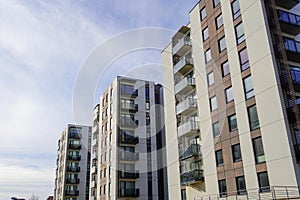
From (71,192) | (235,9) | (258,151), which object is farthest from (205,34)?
(71,192)

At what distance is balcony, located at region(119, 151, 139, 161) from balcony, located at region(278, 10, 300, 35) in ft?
86.8

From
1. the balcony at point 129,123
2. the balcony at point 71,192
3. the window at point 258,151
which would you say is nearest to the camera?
the window at point 258,151

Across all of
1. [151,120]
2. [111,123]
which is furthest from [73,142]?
[151,120]

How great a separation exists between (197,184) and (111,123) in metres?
22.2

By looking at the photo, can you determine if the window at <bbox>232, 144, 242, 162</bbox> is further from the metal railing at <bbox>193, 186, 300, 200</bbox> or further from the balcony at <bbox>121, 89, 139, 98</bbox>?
the balcony at <bbox>121, 89, 139, 98</bbox>

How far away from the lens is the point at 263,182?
19.2m

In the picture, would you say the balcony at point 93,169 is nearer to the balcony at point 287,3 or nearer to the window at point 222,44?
the window at point 222,44

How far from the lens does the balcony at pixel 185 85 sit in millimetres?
28697

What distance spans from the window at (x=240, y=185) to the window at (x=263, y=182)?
147 centimetres

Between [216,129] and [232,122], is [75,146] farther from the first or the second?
[232,122]

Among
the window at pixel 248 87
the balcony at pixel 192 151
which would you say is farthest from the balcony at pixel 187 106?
the window at pixel 248 87

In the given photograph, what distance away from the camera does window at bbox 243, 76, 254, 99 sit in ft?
69.8

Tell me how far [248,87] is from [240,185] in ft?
22.9

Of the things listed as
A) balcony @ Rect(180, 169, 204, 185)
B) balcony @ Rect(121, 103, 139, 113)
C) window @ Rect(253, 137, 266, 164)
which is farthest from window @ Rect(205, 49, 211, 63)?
balcony @ Rect(121, 103, 139, 113)
